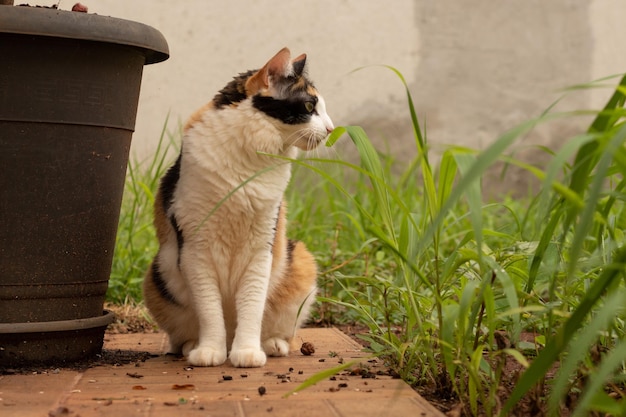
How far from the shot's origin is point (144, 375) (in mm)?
2436

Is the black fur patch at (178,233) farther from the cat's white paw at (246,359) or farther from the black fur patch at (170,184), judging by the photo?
the cat's white paw at (246,359)

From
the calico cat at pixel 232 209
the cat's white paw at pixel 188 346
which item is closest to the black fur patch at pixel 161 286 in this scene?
the calico cat at pixel 232 209

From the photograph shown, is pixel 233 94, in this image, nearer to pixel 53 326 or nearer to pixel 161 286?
pixel 161 286

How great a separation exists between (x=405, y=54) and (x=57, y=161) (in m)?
4.19

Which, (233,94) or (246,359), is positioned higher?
(233,94)

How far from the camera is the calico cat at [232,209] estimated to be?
8.70 feet

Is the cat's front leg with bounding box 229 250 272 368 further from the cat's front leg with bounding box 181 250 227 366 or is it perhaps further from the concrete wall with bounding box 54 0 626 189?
the concrete wall with bounding box 54 0 626 189

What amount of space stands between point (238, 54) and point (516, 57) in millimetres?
2138

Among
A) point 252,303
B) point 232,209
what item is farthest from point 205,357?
point 232,209

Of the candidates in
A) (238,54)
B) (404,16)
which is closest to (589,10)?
(404,16)

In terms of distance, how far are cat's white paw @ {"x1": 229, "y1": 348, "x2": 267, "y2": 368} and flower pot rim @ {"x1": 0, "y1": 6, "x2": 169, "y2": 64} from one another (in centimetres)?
98

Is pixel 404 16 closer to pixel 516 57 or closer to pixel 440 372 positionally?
pixel 516 57

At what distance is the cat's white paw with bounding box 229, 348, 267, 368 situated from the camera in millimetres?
2586

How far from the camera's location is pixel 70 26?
2.39m
